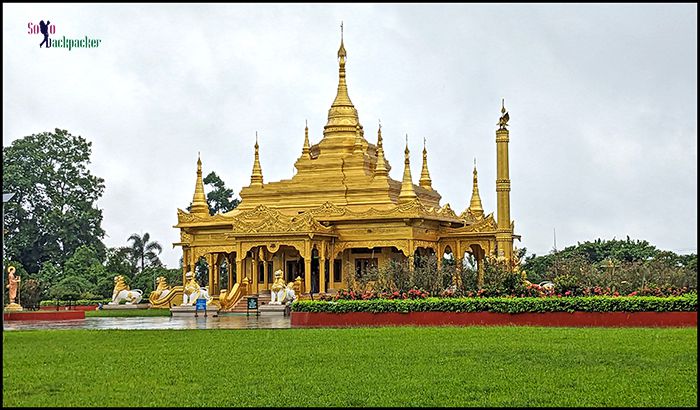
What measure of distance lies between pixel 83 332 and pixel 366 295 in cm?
656

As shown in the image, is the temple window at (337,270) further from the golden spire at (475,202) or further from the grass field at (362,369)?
the grass field at (362,369)

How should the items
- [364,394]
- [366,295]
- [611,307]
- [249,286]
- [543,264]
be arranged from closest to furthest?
[364,394]
[611,307]
[366,295]
[249,286]
[543,264]

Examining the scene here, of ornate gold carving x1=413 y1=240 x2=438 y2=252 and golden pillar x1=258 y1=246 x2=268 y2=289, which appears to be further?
golden pillar x1=258 y1=246 x2=268 y2=289

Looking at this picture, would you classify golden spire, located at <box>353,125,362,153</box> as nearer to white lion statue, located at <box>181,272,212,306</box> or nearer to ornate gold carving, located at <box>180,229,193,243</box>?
ornate gold carving, located at <box>180,229,193,243</box>

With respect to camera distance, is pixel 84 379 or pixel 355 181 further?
pixel 355 181

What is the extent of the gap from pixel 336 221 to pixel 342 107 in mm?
7084

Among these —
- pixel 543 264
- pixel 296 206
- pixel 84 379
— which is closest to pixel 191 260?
pixel 296 206

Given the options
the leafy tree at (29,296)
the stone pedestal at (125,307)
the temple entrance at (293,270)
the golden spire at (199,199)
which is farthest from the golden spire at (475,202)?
the leafy tree at (29,296)

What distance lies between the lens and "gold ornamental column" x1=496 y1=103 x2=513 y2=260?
33.2 m

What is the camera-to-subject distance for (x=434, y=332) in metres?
19.8

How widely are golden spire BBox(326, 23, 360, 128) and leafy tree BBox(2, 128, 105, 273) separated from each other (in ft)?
61.3

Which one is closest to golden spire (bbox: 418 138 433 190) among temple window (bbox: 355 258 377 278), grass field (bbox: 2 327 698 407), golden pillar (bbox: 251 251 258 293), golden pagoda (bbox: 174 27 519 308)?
golden pagoda (bbox: 174 27 519 308)

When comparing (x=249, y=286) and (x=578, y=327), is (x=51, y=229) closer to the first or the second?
(x=249, y=286)

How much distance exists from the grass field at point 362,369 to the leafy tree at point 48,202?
117 ft
